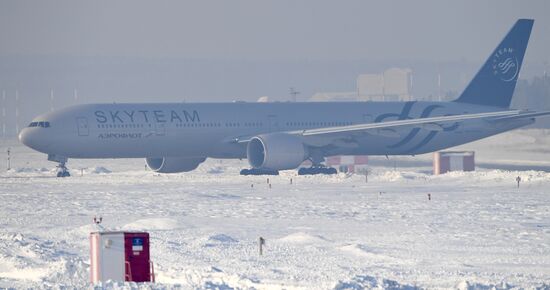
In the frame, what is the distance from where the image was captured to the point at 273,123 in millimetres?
52906

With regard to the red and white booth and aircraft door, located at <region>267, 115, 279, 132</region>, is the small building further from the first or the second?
the red and white booth

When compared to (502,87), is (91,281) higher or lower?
lower

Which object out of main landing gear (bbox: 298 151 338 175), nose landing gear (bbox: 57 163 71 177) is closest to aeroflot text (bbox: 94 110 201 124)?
nose landing gear (bbox: 57 163 71 177)

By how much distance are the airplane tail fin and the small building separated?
3.27 m

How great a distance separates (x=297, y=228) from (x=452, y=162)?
95.6 feet

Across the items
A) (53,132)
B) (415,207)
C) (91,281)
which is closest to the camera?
(91,281)

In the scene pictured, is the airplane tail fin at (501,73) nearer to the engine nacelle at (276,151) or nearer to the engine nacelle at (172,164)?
the engine nacelle at (276,151)

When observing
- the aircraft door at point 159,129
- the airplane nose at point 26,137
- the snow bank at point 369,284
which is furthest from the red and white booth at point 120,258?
the airplane nose at point 26,137

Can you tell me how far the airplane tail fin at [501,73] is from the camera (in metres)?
57.9

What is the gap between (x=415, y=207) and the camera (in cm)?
3331

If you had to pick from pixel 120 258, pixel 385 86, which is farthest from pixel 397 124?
pixel 385 86

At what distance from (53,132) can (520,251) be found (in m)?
29.5

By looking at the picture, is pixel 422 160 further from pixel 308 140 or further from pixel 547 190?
pixel 547 190

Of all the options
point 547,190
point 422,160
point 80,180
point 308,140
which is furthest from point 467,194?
point 422,160
